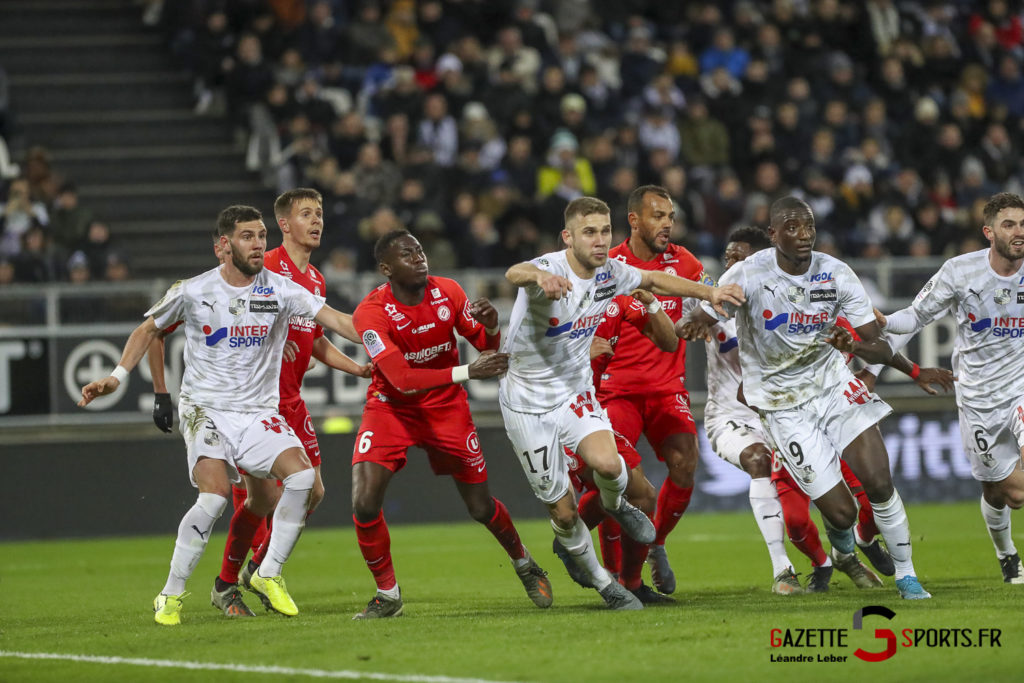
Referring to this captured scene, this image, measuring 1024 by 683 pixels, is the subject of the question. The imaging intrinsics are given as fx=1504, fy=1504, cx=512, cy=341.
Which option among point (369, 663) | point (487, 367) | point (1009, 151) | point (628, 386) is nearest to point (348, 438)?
point (628, 386)

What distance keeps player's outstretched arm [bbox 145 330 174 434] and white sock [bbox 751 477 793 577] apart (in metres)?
3.85

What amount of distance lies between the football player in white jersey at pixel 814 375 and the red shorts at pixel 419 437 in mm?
1576

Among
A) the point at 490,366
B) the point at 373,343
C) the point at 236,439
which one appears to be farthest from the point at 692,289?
the point at 236,439

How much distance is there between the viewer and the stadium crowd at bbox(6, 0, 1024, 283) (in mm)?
18203

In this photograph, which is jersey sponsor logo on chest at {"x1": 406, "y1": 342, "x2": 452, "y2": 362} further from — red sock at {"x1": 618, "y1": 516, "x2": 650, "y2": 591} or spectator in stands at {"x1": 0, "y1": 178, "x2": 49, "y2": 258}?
spectator in stands at {"x1": 0, "y1": 178, "x2": 49, "y2": 258}

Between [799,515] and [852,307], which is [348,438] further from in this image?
[852,307]

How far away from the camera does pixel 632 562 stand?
9227 millimetres

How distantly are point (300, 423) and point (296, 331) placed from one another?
622 mm

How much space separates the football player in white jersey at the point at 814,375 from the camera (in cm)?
873

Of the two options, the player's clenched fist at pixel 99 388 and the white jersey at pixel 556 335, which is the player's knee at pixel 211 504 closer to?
the player's clenched fist at pixel 99 388

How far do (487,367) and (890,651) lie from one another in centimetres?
256

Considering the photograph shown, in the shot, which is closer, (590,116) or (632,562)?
(632,562)

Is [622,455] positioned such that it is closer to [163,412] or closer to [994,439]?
[994,439]

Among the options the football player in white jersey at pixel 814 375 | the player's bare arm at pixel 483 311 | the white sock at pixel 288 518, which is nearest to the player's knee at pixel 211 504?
the white sock at pixel 288 518
